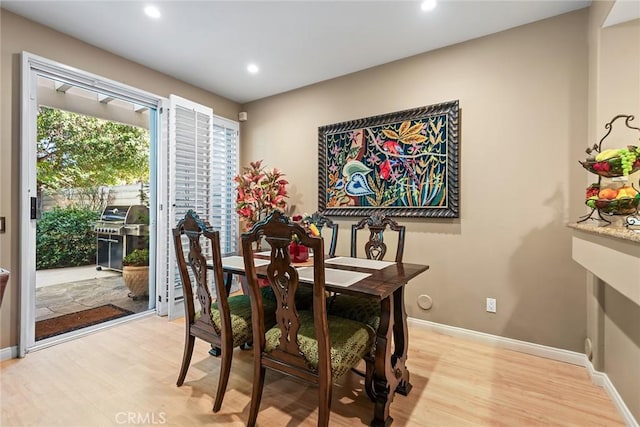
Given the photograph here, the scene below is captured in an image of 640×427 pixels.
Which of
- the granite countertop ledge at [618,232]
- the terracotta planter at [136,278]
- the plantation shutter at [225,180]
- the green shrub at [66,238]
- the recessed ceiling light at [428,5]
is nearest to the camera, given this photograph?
the granite countertop ledge at [618,232]

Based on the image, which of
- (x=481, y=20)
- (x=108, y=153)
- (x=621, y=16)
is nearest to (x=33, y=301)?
(x=108, y=153)

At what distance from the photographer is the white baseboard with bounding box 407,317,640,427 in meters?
1.76

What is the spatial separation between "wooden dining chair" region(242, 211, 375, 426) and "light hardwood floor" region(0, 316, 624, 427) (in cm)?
38

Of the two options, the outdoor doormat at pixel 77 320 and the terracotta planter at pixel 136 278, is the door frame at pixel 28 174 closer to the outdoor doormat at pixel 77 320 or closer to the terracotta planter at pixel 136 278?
the outdoor doormat at pixel 77 320

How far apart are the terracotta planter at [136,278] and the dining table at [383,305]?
228 centimetres

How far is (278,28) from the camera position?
8.49 feet

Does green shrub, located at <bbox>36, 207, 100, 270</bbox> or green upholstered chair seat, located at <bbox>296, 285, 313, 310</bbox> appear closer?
green upholstered chair seat, located at <bbox>296, 285, 313, 310</bbox>

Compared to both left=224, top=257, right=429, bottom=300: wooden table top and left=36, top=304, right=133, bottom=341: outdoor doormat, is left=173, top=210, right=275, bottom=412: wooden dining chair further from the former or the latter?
left=36, top=304, right=133, bottom=341: outdoor doormat

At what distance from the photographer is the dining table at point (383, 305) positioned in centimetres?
157

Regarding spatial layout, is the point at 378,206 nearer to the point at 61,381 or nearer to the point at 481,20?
the point at 481,20

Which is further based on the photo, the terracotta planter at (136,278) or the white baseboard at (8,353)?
the terracotta planter at (136,278)

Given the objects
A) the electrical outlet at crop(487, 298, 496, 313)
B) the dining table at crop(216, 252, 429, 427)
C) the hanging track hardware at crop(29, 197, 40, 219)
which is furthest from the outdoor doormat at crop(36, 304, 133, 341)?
the electrical outlet at crop(487, 298, 496, 313)

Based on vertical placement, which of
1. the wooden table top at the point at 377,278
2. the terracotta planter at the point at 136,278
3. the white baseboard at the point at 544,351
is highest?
the wooden table top at the point at 377,278

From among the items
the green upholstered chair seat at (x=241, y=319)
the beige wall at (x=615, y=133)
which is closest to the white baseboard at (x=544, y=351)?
the beige wall at (x=615, y=133)
